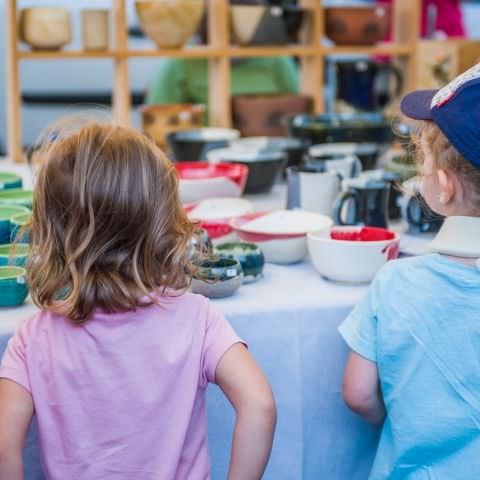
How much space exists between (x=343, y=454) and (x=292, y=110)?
172cm

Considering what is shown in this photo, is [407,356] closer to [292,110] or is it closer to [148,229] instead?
[148,229]

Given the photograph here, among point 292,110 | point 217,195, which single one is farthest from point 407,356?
point 292,110

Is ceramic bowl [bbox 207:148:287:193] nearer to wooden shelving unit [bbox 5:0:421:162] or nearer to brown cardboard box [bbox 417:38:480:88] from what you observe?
wooden shelving unit [bbox 5:0:421:162]

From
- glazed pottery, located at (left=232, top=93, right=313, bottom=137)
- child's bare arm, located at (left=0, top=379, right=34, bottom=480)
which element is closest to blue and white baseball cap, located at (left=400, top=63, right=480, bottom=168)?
child's bare arm, located at (left=0, top=379, right=34, bottom=480)

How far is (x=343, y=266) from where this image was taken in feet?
4.72

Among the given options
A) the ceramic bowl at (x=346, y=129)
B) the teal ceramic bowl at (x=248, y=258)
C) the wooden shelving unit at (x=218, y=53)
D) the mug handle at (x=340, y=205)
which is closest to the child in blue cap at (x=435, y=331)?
the teal ceramic bowl at (x=248, y=258)

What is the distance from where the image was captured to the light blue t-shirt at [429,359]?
118cm

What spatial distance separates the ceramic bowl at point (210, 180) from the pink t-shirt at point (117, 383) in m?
0.68

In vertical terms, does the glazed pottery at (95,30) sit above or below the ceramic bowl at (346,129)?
above

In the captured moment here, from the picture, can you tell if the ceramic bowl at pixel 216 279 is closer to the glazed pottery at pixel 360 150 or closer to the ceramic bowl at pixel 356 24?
the glazed pottery at pixel 360 150

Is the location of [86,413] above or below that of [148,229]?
below

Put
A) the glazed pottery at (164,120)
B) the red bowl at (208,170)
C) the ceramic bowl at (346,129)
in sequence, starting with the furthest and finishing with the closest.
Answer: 1. the glazed pottery at (164,120)
2. the ceramic bowl at (346,129)
3. the red bowl at (208,170)

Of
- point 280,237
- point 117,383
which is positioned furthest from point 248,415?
point 280,237

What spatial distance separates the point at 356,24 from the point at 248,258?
1.73 metres
